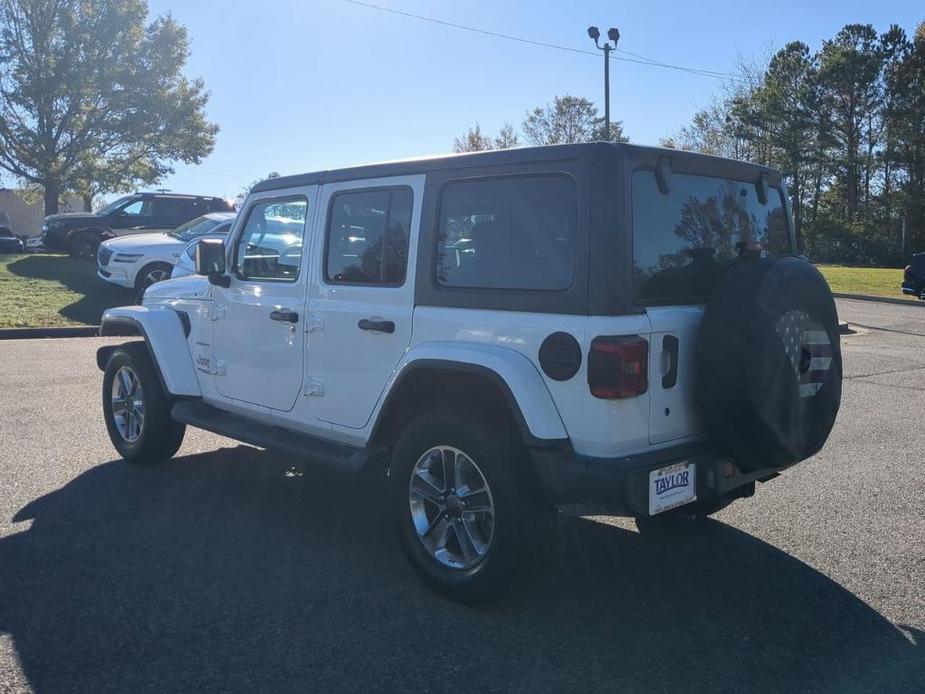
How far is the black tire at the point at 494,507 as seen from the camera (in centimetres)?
378

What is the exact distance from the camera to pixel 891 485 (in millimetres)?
5965

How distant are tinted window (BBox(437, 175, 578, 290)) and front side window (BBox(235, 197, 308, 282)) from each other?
1230 millimetres

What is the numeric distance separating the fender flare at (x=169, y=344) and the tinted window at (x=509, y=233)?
2482 mm

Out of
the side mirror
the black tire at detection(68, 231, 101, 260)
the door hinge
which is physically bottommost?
the door hinge

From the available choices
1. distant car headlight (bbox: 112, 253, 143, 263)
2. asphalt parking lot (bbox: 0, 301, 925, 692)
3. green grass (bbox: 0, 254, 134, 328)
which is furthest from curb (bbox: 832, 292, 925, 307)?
asphalt parking lot (bbox: 0, 301, 925, 692)

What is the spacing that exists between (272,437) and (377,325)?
1139 millimetres

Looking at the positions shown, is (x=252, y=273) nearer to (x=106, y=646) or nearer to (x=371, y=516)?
(x=371, y=516)

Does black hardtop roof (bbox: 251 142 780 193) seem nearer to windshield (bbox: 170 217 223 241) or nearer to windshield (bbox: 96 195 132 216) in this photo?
windshield (bbox: 170 217 223 241)

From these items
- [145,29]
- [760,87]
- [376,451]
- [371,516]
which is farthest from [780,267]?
[760,87]

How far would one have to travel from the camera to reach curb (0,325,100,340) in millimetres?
13469

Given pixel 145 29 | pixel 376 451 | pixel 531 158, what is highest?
pixel 145 29

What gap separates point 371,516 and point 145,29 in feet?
118

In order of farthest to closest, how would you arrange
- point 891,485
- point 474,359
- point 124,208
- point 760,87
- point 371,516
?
point 760,87 < point 124,208 < point 891,485 < point 371,516 < point 474,359

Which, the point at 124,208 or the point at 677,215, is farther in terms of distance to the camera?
the point at 124,208
